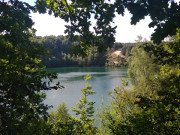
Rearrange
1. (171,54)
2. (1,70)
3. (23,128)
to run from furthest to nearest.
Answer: (23,128), (171,54), (1,70)

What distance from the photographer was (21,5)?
497 centimetres

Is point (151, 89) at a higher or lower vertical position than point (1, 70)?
lower

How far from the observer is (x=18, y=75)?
10.1 feet

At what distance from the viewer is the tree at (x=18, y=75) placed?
303 centimetres

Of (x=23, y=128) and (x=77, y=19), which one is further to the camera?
(x=23, y=128)

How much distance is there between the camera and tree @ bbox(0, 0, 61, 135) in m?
3.03

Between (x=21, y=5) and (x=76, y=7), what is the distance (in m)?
2.88

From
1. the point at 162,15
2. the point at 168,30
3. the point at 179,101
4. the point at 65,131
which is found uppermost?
the point at 162,15

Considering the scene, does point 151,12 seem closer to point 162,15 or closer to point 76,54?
point 162,15

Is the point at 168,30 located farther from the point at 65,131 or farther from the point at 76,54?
the point at 65,131

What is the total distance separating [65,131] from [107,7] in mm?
3417

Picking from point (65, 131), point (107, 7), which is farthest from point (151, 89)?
point (107, 7)

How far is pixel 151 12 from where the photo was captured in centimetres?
220

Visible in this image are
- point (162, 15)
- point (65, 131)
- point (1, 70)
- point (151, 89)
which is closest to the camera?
point (162, 15)
